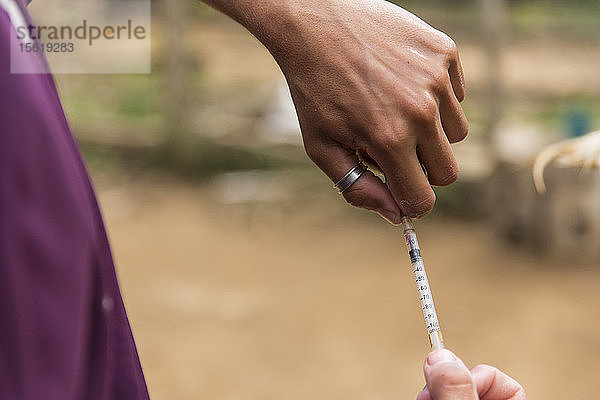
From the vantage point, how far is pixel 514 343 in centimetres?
254

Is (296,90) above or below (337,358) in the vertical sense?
above

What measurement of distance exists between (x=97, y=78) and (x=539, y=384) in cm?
420

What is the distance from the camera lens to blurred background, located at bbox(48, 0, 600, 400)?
252cm

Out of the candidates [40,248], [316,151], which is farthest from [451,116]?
[40,248]

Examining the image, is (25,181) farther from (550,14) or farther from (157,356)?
(550,14)

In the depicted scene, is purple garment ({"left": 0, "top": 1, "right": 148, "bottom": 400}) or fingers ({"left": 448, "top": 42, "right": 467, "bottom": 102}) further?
fingers ({"left": 448, "top": 42, "right": 467, "bottom": 102})

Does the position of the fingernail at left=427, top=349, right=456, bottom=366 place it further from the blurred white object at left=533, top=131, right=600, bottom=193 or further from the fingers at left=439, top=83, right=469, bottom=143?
the blurred white object at left=533, top=131, right=600, bottom=193

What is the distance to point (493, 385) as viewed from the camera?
74cm

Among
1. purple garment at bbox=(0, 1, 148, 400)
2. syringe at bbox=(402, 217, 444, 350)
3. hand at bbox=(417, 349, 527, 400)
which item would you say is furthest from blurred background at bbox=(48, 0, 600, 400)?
purple garment at bbox=(0, 1, 148, 400)

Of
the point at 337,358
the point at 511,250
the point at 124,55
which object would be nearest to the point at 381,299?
the point at 337,358

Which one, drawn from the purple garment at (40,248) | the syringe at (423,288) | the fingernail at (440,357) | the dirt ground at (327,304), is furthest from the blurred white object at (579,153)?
the dirt ground at (327,304)

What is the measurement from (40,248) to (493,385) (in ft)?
1.43

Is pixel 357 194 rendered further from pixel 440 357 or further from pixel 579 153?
pixel 579 153

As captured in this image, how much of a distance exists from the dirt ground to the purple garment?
185 centimetres
